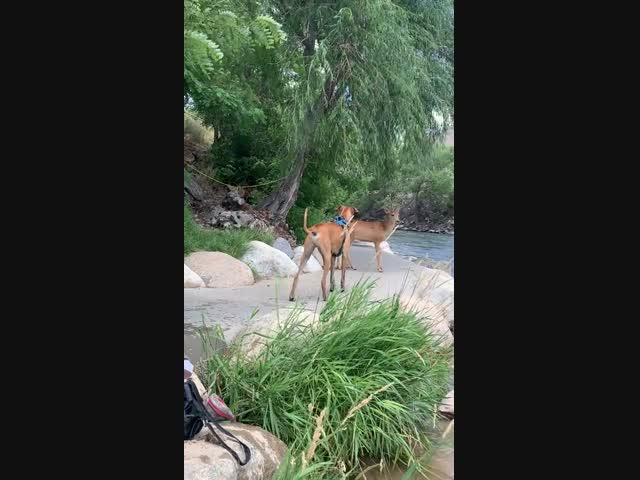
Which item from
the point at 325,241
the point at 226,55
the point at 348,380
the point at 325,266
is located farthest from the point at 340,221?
the point at 226,55

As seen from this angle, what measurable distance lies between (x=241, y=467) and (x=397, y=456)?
3.23 ft

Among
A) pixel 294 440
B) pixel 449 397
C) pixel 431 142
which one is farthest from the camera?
pixel 449 397

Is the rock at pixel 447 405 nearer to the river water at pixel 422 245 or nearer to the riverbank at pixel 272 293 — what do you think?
the riverbank at pixel 272 293

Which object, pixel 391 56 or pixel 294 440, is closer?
pixel 294 440

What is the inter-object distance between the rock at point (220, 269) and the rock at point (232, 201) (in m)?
0.25

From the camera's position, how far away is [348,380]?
3131 mm

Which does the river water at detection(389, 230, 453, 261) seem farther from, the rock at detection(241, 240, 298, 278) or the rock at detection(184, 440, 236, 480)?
the rock at detection(184, 440, 236, 480)

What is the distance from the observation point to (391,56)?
3.22 metres

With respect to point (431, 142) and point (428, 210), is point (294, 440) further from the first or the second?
point (431, 142)

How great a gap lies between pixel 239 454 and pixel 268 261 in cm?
101

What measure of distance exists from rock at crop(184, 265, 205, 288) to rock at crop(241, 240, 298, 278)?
12.3 inches

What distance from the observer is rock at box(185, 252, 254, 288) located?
121 inches

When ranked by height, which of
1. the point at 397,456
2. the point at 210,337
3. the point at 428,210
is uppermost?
the point at 428,210

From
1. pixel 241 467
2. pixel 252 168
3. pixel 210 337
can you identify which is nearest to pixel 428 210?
pixel 252 168
